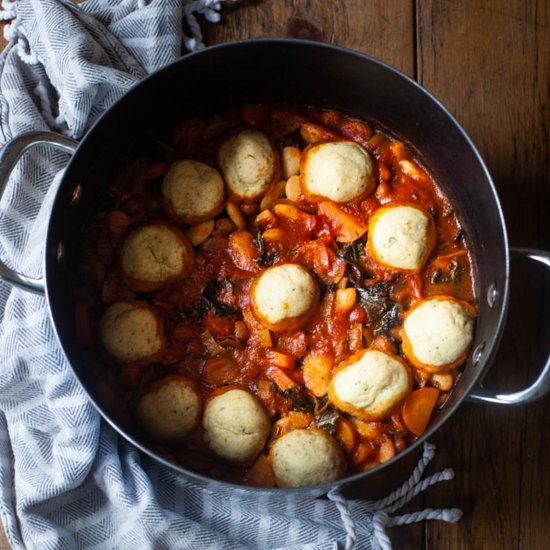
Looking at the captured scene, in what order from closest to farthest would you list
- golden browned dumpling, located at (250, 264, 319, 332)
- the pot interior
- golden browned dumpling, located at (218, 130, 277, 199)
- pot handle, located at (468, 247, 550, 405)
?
1. pot handle, located at (468, 247, 550, 405)
2. the pot interior
3. golden browned dumpling, located at (250, 264, 319, 332)
4. golden browned dumpling, located at (218, 130, 277, 199)

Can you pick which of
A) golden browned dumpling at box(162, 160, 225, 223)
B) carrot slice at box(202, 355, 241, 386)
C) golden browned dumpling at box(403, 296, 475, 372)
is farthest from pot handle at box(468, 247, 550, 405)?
golden browned dumpling at box(162, 160, 225, 223)

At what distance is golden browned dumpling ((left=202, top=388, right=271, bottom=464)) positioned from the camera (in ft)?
7.07

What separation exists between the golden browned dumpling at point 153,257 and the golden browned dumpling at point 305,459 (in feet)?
1.91

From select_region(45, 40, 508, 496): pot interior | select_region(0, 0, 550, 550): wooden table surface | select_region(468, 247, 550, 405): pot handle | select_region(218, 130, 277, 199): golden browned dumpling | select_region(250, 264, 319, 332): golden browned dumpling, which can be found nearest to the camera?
select_region(468, 247, 550, 405): pot handle

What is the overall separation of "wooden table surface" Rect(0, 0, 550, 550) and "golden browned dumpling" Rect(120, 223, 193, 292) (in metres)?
0.69

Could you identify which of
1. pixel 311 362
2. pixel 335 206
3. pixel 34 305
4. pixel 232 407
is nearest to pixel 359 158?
pixel 335 206

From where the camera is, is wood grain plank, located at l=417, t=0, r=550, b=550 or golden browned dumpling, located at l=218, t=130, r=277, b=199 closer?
golden browned dumpling, located at l=218, t=130, r=277, b=199

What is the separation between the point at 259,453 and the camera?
222 cm

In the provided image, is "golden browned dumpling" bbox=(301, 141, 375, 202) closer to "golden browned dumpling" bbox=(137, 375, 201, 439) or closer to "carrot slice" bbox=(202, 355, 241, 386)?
"carrot slice" bbox=(202, 355, 241, 386)

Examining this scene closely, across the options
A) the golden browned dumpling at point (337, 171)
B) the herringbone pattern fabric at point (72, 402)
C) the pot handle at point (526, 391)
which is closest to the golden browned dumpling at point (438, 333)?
the pot handle at point (526, 391)

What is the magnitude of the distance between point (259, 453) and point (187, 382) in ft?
0.97

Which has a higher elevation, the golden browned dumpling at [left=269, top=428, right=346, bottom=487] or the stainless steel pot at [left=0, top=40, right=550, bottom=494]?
the stainless steel pot at [left=0, top=40, right=550, bottom=494]

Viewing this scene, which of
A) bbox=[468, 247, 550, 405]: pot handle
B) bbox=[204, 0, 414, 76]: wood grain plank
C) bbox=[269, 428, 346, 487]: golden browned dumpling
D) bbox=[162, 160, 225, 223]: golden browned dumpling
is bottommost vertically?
bbox=[269, 428, 346, 487]: golden browned dumpling

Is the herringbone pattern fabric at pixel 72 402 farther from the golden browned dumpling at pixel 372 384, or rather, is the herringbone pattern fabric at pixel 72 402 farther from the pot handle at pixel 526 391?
the pot handle at pixel 526 391
